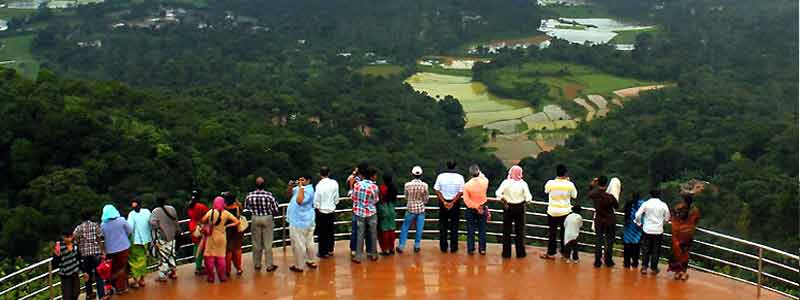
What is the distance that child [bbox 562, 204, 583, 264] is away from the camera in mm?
9930

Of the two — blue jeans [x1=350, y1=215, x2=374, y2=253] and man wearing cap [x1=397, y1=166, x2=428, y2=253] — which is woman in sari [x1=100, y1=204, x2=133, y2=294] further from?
man wearing cap [x1=397, y1=166, x2=428, y2=253]

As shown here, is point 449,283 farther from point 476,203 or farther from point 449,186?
point 449,186

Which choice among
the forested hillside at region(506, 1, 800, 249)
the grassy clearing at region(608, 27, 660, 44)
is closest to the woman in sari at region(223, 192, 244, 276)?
the forested hillside at region(506, 1, 800, 249)

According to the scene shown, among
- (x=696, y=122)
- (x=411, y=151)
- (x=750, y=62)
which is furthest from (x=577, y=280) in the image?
(x=750, y=62)

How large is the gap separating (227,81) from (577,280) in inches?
2534

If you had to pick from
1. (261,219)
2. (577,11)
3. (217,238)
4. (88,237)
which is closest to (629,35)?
(577,11)

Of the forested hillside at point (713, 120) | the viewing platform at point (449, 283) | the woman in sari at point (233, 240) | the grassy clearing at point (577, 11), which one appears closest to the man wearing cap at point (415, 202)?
the viewing platform at point (449, 283)

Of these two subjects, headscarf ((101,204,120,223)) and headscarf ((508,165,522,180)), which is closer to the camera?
headscarf ((101,204,120,223))

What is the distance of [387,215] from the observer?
1016cm

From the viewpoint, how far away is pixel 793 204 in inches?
938

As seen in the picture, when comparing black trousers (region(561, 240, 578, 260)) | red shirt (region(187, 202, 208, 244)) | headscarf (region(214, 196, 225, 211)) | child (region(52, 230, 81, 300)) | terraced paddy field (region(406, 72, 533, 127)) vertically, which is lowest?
terraced paddy field (region(406, 72, 533, 127))

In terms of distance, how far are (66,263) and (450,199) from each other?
397 cm

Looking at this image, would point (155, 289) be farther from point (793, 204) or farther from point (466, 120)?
point (466, 120)

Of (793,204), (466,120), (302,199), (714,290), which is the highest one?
(302,199)
